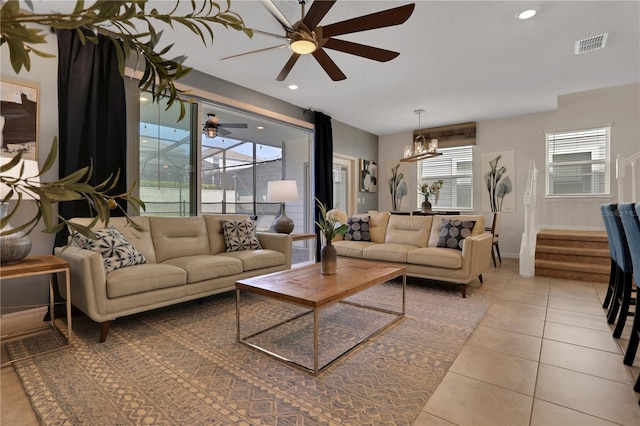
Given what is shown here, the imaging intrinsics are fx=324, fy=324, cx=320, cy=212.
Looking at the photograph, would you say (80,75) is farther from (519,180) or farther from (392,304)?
(519,180)

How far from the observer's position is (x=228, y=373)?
1975 mm

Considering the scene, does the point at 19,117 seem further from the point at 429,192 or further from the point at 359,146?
the point at 429,192

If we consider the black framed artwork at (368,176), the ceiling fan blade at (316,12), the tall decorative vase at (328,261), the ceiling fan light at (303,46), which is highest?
the ceiling fan blade at (316,12)

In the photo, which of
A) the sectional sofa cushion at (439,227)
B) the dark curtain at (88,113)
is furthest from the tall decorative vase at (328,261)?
the dark curtain at (88,113)

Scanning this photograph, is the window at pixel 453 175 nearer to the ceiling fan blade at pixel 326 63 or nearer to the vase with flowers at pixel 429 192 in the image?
the vase with flowers at pixel 429 192

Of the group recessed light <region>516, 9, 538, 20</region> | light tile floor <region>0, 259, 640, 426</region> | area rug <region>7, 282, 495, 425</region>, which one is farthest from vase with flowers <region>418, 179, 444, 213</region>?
recessed light <region>516, 9, 538, 20</region>

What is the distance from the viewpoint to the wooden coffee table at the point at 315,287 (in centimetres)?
204

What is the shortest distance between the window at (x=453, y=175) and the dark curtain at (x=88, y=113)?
5922 mm

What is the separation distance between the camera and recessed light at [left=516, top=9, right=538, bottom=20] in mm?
2896

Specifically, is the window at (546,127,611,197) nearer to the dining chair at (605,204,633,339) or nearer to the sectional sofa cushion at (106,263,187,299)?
the dining chair at (605,204,633,339)

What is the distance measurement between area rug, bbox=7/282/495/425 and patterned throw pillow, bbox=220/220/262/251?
0.95m

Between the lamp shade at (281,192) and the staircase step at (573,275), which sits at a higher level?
the lamp shade at (281,192)

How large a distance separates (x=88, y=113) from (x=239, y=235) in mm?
1919

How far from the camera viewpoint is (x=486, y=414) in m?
1.62
